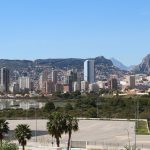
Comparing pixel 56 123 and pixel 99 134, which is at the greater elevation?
pixel 56 123

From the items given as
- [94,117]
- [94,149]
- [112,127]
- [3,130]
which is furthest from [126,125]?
[3,130]

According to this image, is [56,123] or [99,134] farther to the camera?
[99,134]

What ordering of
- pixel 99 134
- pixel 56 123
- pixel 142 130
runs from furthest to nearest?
pixel 142 130
pixel 99 134
pixel 56 123

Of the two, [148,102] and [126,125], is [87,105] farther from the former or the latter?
[126,125]

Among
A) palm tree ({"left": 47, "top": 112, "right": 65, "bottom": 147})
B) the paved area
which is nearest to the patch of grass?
the paved area

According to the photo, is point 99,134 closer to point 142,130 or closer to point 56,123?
point 142,130

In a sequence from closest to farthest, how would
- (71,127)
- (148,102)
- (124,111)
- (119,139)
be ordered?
(71,127)
(119,139)
(124,111)
(148,102)

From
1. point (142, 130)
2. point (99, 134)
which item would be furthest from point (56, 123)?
point (142, 130)

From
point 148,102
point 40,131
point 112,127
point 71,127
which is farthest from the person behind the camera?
point 148,102

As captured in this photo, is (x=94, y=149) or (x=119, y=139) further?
(x=119, y=139)
